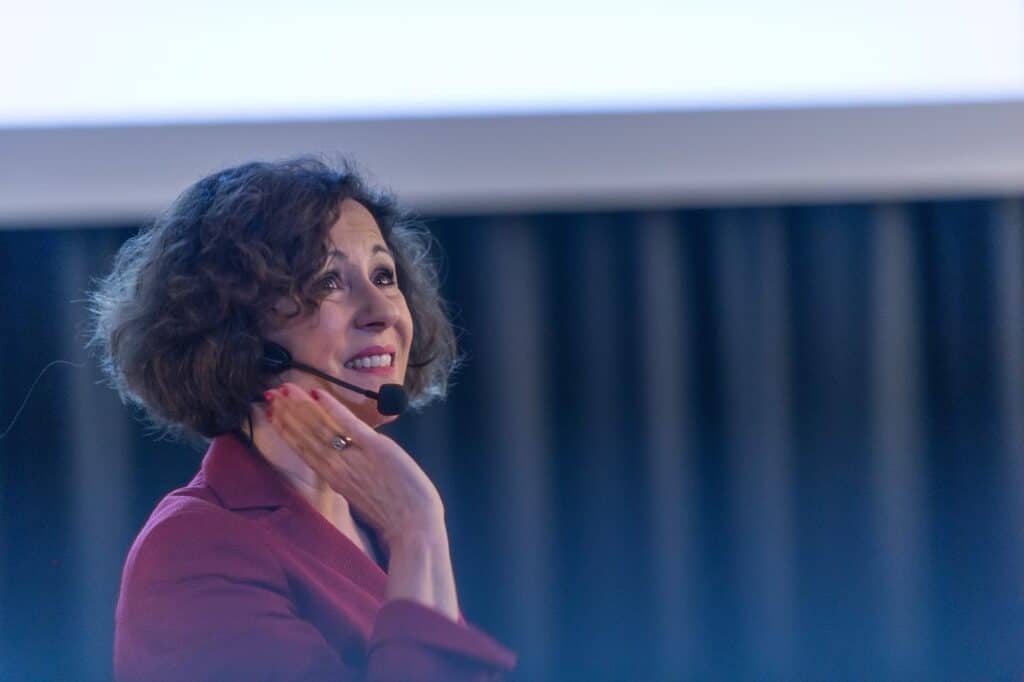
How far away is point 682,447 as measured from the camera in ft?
5.13

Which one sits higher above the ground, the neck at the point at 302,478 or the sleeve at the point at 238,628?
the neck at the point at 302,478

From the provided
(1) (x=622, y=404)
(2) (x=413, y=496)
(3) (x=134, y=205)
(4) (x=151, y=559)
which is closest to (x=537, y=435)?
(1) (x=622, y=404)

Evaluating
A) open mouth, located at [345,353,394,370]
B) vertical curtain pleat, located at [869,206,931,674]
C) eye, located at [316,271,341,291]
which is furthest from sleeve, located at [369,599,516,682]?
vertical curtain pleat, located at [869,206,931,674]

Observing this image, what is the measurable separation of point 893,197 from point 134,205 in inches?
47.8

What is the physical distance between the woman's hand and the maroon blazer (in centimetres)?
6

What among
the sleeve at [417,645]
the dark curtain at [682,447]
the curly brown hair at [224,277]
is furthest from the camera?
the dark curtain at [682,447]

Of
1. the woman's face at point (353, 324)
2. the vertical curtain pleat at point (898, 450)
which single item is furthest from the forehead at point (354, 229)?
the vertical curtain pleat at point (898, 450)

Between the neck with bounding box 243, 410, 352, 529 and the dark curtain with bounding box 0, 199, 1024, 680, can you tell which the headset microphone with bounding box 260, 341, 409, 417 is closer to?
the neck with bounding box 243, 410, 352, 529

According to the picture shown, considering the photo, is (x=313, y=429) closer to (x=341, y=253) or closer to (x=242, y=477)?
(x=242, y=477)

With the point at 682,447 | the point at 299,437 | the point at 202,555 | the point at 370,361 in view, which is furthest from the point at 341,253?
the point at 682,447

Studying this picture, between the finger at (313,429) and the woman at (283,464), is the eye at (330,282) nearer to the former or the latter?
the woman at (283,464)

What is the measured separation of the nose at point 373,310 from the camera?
4.20 ft

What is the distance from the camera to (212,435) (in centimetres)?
131

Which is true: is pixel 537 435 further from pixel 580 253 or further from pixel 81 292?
pixel 81 292
